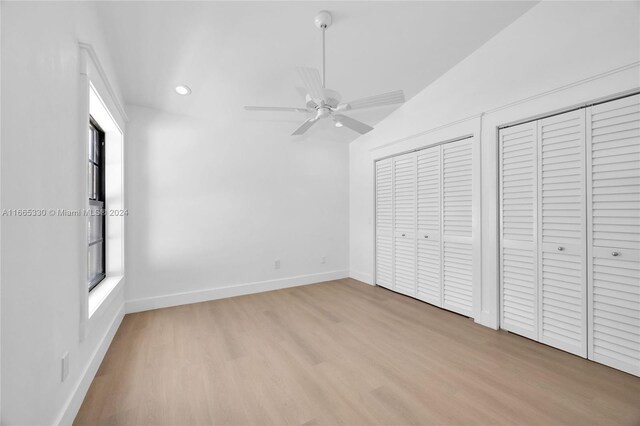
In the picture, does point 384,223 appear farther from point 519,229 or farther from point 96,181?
point 96,181

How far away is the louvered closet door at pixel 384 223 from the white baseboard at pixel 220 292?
82 cm

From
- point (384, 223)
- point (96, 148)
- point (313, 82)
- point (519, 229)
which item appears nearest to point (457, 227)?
point (519, 229)

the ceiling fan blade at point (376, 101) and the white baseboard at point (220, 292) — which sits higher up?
the ceiling fan blade at point (376, 101)

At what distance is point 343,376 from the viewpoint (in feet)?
6.33

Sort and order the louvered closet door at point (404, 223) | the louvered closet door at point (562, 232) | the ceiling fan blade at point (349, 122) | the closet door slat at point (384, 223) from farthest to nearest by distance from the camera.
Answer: the closet door slat at point (384, 223) → the louvered closet door at point (404, 223) → the ceiling fan blade at point (349, 122) → the louvered closet door at point (562, 232)

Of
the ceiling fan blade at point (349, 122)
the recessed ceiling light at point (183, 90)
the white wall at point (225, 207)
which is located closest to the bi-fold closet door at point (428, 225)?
the white wall at point (225, 207)

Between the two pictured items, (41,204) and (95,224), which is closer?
(41,204)

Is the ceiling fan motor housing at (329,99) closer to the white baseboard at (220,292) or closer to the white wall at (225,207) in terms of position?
the white wall at (225,207)

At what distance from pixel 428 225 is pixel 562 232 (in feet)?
4.31

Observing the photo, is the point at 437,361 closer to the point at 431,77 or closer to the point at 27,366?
the point at 27,366

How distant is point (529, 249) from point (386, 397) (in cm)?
185

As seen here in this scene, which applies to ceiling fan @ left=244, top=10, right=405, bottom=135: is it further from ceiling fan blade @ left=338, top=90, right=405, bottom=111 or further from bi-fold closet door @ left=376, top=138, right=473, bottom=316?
bi-fold closet door @ left=376, top=138, right=473, bottom=316

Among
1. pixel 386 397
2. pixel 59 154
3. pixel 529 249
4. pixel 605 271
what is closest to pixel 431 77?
pixel 529 249

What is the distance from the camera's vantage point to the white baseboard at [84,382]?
4.70ft
